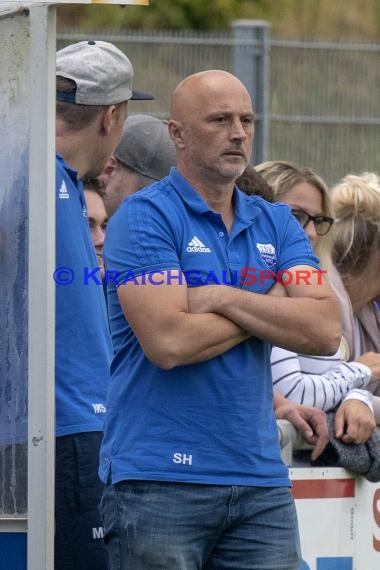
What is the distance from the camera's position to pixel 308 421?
4.29 metres

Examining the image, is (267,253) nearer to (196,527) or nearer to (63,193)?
(63,193)

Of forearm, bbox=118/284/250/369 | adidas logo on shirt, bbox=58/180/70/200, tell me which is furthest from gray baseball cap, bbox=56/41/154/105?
forearm, bbox=118/284/250/369

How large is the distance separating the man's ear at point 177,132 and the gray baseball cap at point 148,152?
125 cm

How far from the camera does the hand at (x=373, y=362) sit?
467 cm

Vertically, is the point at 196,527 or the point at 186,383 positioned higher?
the point at 186,383

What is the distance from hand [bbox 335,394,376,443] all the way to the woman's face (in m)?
0.78

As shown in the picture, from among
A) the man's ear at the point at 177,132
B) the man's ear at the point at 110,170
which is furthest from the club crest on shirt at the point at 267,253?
the man's ear at the point at 110,170

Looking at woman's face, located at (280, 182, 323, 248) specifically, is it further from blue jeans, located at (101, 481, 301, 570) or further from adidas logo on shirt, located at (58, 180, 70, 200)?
blue jeans, located at (101, 481, 301, 570)

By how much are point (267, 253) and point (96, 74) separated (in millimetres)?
928

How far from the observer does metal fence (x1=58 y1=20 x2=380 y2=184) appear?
10.5 m

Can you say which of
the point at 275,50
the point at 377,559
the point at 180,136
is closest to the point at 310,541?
the point at 377,559

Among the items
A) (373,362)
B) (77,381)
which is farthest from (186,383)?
(373,362)

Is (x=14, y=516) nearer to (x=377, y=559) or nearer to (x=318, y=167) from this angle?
(x=377, y=559)

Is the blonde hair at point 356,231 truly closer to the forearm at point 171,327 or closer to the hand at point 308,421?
the hand at point 308,421
